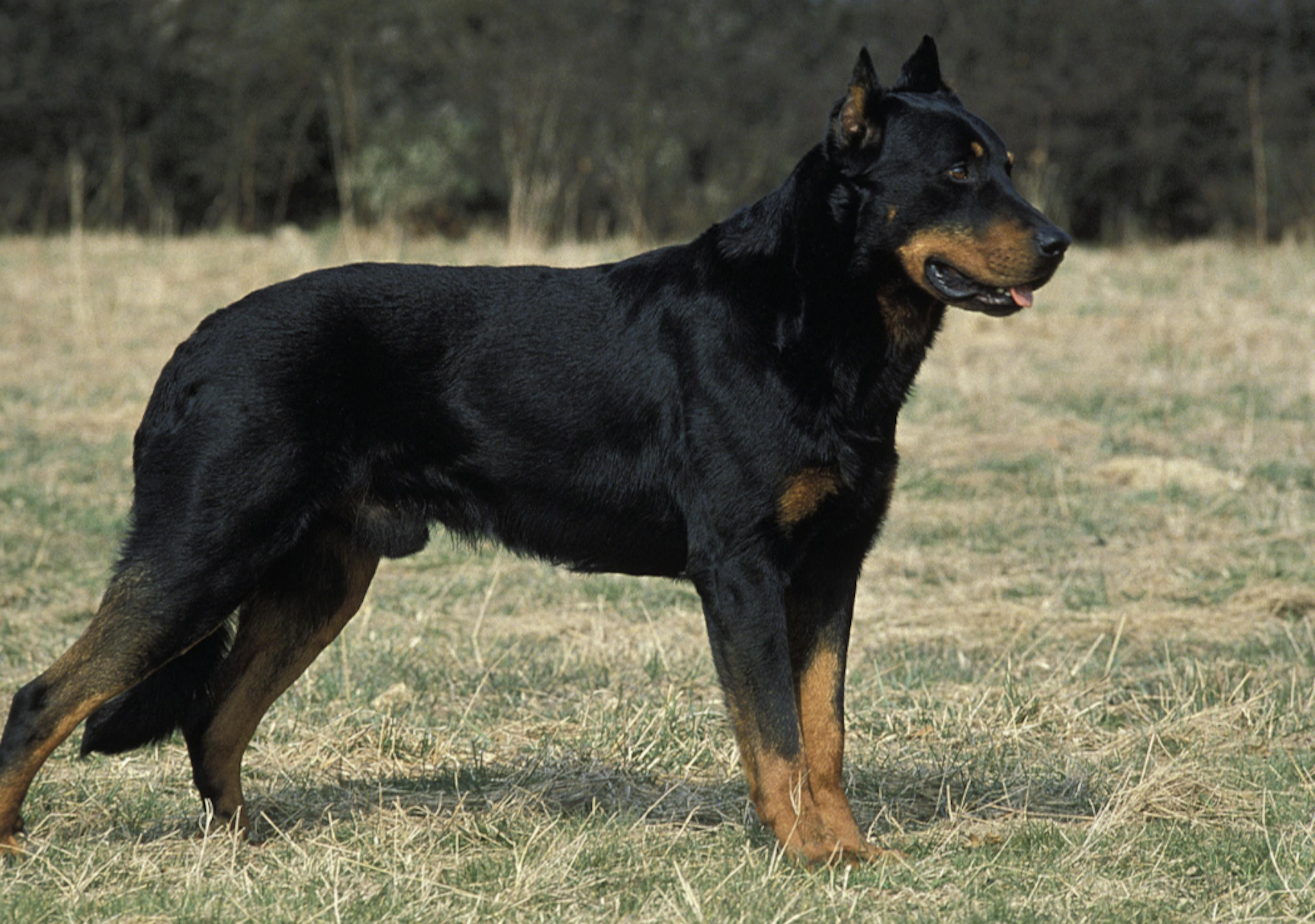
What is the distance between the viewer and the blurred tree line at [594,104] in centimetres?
1800

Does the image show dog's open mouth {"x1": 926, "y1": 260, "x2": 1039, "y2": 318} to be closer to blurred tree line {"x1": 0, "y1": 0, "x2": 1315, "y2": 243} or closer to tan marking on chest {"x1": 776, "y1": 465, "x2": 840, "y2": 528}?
tan marking on chest {"x1": 776, "y1": 465, "x2": 840, "y2": 528}

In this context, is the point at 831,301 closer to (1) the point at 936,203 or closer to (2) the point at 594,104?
(1) the point at 936,203

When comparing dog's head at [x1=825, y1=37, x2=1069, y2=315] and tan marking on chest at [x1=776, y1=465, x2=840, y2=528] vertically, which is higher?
dog's head at [x1=825, y1=37, x2=1069, y2=315]

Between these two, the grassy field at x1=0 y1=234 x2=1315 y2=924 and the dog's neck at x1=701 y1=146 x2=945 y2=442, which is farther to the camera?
the dog's neck at x1=701 y1=146 x2=945 y2=442

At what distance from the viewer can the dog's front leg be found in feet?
11.5

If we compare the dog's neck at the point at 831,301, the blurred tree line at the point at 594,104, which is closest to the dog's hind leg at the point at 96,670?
the dog's neck at the point at 831,301

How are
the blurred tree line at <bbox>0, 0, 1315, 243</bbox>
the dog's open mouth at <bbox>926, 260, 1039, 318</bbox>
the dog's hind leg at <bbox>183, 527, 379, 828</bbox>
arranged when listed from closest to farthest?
the dog's open mouth at <bbox>926, 260, 1039, 318</bbox>, the dog's hind leg at <bbox>183, 527, 379, 828</bbox>, the blurred tree line at <bbox>0, 0, 1315, 243</bbox>

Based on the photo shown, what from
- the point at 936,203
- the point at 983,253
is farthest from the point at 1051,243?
the point at 936,203

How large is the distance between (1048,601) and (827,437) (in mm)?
3072

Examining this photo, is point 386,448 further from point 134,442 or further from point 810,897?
point 810,897

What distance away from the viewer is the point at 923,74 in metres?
3.94

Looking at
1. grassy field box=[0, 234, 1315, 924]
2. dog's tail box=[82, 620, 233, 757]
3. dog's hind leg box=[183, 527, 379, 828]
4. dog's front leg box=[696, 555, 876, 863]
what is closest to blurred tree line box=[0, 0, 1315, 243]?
grassy field box=[0, 234, 1315, 924]

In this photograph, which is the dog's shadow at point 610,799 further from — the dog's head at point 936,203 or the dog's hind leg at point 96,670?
the dog's head at point 936,203

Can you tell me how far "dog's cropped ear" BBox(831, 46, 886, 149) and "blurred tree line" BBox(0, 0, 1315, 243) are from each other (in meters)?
12.5
